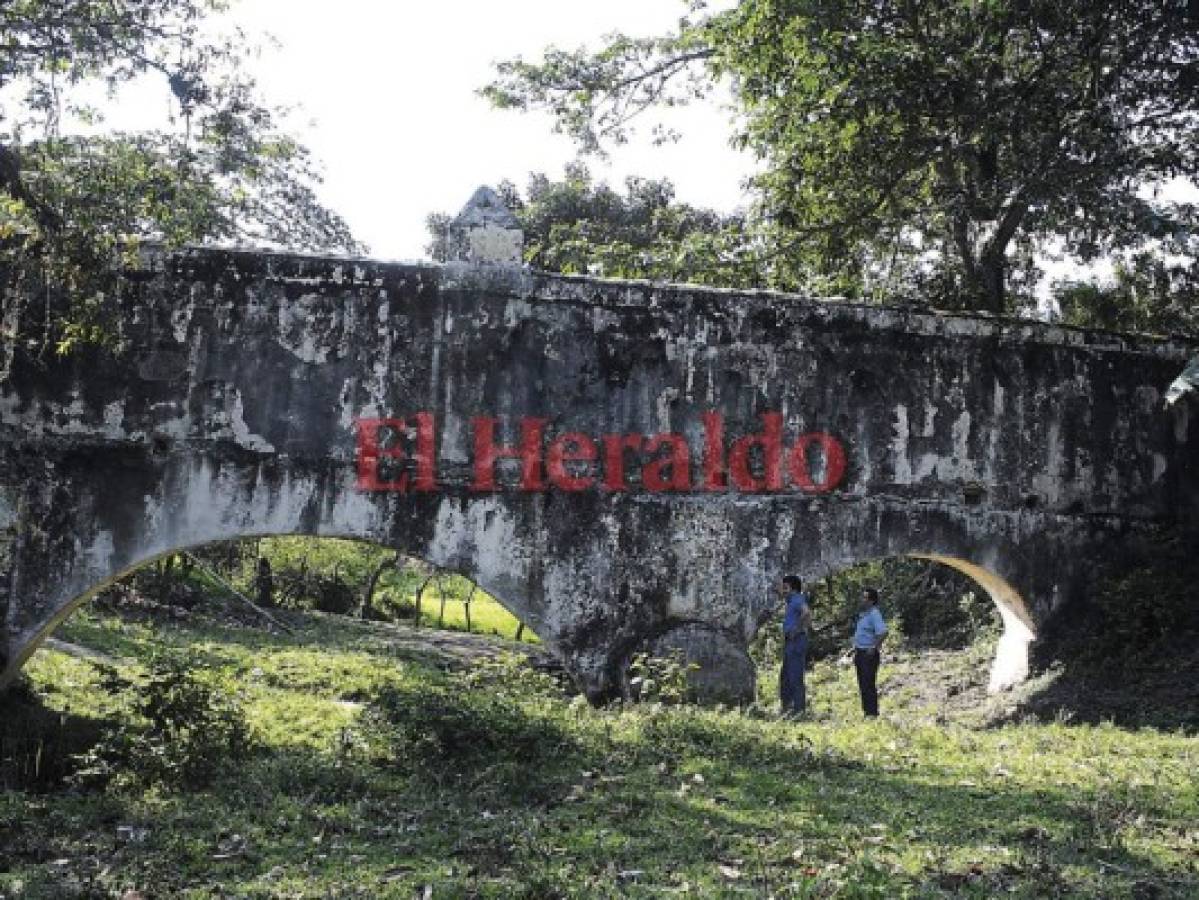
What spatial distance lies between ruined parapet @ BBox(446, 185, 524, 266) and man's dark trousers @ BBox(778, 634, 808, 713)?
411cm

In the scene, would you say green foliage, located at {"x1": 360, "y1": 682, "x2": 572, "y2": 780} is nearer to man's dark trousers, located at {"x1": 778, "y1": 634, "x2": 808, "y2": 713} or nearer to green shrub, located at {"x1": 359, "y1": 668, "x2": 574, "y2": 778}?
green shrub, located at {"x1": 359, "y1": 668, "x2": 574, "y2": 778}

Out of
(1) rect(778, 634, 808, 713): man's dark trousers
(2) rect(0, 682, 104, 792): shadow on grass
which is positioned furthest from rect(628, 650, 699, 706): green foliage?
(2) rect(0, 682, 104, 792): shadow on grass

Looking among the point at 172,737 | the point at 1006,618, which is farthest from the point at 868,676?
the point at 172,737

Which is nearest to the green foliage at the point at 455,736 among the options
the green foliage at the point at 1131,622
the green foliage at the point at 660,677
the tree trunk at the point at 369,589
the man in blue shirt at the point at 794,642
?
the green foliage at the point at 660,677

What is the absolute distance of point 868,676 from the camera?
11.4 meters

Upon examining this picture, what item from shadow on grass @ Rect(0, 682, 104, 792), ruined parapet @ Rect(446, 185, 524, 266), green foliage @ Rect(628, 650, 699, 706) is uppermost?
ruined parapet @ Rect(446, 185, 524, 266)

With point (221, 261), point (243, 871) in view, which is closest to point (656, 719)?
point (243, 871)

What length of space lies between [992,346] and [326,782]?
749cm

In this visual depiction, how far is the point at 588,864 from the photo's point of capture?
5.66 metres

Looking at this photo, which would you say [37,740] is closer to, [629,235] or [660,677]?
[660,677]

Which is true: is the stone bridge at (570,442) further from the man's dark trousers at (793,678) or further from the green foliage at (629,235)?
the green foliage at (629,235)

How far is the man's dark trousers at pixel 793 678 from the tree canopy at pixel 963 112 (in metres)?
5.28

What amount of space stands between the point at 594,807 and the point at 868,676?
17.4 feet

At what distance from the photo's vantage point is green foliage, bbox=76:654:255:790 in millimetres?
7508
